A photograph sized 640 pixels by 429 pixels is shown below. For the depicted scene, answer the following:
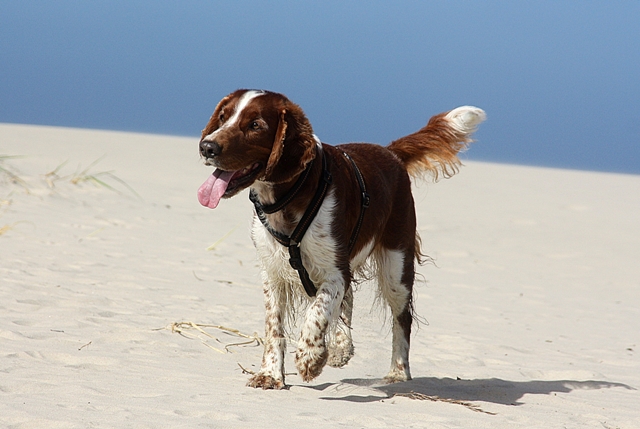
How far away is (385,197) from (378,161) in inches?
12.2

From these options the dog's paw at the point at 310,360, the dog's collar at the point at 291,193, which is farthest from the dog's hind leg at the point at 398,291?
the dog's collar at the point at 291,193

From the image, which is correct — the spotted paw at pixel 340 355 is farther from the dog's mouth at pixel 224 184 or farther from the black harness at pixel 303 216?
the dog's mouth at pixel 224 184

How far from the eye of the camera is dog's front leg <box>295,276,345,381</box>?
4.39 meters

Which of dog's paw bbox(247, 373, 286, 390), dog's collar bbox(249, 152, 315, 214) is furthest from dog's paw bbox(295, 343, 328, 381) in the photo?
dog's collar bbox(249, 152, 315, 214)

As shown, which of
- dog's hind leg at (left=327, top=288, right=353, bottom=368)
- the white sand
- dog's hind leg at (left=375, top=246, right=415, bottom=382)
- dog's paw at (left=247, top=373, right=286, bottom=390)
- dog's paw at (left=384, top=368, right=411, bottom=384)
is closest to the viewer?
the white sand

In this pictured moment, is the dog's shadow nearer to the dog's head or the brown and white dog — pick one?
the brown and white dog

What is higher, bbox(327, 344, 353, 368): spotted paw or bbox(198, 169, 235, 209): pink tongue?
bbox(198, 169, 235, 209): pink tongue

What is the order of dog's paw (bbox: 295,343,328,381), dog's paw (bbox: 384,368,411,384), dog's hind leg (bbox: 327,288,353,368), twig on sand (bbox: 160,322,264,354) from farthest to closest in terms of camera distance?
twig on sand (bbox: 160,322,264,354), dog's hind leg (bbox: 327,288,353,368), dog's paw (bbox: 384,368,411,384), dog's paw (bbox: 295,343,328,381)

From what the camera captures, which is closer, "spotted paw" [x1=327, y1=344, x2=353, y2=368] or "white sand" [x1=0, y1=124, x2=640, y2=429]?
"white sand" [x1=0, y1=124, x2=640, y2=429]

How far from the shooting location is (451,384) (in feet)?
17.4

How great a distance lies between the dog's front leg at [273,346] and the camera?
464 cm

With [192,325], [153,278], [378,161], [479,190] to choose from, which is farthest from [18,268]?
[479,190]

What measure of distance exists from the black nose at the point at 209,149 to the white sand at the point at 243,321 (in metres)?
1.20

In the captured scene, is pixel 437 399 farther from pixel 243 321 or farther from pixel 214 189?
pixel 243 321
